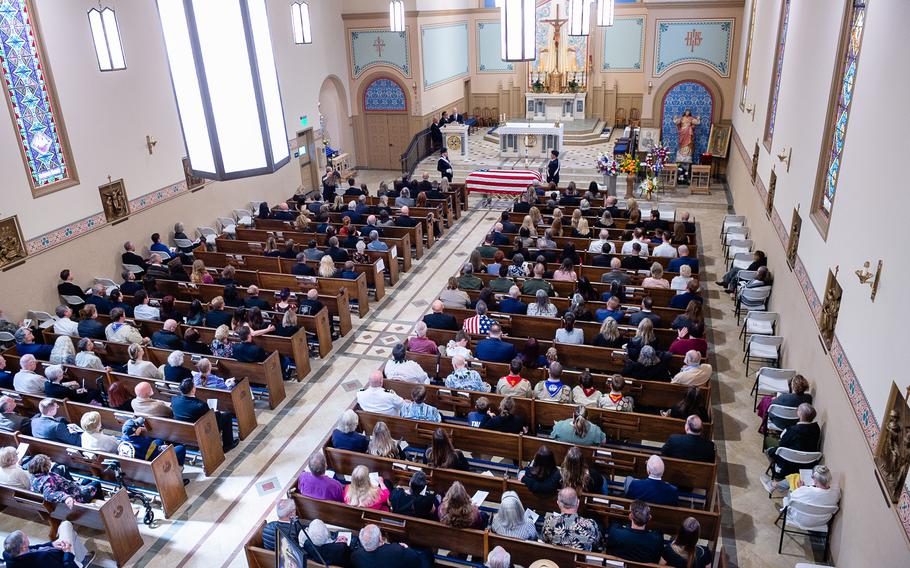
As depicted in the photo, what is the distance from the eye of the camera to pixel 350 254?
12172mm

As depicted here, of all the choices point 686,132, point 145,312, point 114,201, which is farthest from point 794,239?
point 114,201

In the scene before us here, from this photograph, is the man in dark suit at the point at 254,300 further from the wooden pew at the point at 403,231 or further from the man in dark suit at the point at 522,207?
the man in dark suit at the point at 522,207

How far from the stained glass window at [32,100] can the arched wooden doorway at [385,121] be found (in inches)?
431

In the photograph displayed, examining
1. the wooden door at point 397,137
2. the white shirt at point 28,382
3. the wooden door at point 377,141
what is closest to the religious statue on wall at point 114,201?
the white shirt at point 28,382

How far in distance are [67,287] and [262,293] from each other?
11.6 ft

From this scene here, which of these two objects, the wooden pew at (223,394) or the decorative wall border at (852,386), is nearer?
the decorative wall border at (852,386)

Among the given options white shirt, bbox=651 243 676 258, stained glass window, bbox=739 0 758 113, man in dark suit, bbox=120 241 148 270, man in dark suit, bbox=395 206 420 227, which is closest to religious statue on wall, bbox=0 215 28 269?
man in dark suit, bbox=120 241 148 270

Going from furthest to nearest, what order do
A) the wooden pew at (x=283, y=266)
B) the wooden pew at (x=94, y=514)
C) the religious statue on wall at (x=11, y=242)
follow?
the wooden pew at (x=283, y=266), the religious statue on wall at (x=11, y=242), the wooden pew at (x=94, y=514)

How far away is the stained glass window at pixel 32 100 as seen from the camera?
10.4 metres

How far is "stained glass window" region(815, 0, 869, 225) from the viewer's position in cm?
688

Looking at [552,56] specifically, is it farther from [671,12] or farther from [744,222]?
[744,222]

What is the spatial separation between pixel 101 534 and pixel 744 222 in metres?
12.5

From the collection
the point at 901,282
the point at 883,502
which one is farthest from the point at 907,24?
the point at 883,502

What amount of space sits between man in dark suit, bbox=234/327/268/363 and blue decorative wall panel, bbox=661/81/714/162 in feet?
48.3
